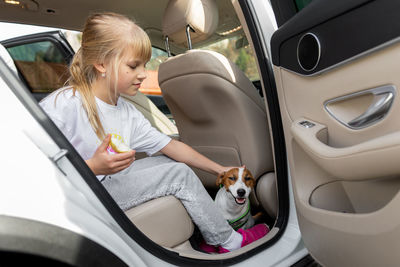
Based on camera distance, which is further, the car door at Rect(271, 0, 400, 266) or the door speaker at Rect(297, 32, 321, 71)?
the door speaker at Rect(297, 32, 321, 71)

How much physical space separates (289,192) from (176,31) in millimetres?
1103

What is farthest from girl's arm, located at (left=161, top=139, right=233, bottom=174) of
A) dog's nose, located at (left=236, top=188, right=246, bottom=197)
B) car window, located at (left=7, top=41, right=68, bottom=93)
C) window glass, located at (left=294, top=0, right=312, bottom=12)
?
car window, located at (left=7, top=41, right=68, bottom=93)

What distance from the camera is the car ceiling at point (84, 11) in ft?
7.04

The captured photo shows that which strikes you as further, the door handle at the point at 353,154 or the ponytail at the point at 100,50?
the ponytail at the point at 100,50

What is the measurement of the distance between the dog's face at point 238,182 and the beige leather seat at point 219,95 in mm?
73

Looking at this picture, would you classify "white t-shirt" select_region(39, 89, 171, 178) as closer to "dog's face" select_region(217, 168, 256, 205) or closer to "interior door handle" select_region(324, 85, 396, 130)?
"dog's face" select_region(217, 168, 256, 205)

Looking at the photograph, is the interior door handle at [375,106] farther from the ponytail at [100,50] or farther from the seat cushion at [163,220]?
the ponytail at [100,50]

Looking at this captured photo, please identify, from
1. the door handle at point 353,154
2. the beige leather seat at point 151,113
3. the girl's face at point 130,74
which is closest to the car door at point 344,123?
the door handle at point 353,154

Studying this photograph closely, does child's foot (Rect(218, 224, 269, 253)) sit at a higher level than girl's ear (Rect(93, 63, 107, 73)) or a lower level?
lower

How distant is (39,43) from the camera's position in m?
2.70

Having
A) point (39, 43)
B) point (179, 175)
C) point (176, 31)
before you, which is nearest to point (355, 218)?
point (179, 175)

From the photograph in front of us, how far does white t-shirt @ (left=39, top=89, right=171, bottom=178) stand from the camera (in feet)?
3.95

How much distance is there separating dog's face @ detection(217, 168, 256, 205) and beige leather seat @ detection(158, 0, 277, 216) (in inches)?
2.9

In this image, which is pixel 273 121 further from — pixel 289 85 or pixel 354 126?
pixel 354 126
